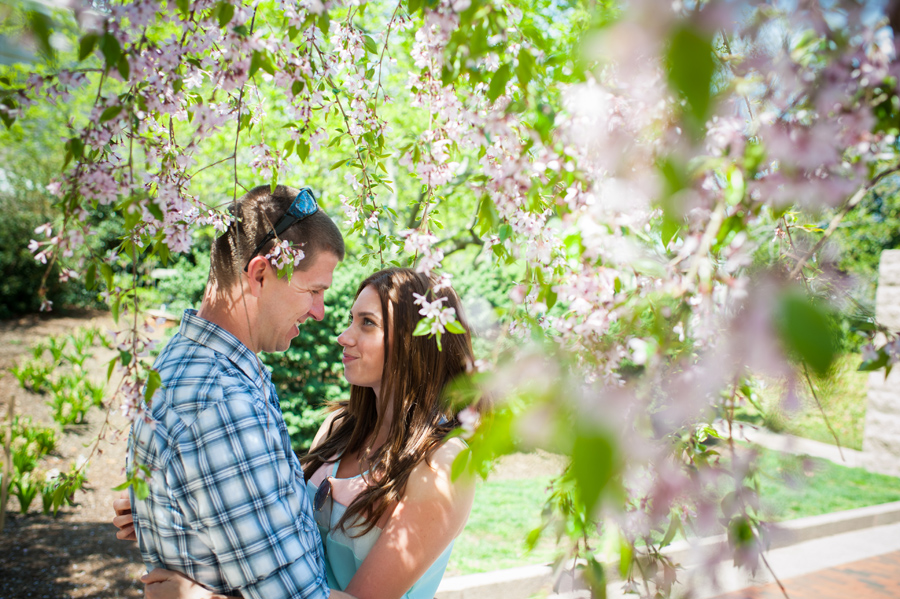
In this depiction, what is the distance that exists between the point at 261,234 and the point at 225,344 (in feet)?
1.31

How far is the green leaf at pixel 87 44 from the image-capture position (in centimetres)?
102

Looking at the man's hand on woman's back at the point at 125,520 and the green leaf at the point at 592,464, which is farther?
the man's hand on woman's back at the point at 125,520

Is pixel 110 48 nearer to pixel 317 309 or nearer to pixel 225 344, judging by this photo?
pixel 225 344

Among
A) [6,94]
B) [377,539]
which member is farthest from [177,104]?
[377,539]

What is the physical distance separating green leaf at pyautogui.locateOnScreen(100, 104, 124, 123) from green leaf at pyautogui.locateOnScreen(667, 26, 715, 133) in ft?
3.50

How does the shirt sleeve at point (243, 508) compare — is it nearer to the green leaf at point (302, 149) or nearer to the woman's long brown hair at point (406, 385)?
the woman's long brown hair at point (406, 385)

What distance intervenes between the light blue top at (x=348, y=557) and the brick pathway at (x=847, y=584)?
3269mm

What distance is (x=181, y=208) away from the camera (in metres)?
1.56

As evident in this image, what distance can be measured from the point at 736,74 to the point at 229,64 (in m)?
1.14

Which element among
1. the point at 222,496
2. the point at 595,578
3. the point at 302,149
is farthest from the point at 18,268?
the point at 595,578

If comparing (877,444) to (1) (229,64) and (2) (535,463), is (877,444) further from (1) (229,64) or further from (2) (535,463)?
(1) (229,64)

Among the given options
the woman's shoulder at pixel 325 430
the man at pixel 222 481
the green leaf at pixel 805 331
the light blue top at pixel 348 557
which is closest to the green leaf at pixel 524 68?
the green leaf at pixel 805 331

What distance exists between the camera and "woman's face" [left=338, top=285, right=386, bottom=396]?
2.31 meters

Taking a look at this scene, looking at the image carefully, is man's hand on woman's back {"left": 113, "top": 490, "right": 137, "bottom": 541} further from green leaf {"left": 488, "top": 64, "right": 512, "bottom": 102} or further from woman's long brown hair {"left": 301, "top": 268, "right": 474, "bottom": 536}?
green leaf {"left": 488, "top": 64, "right": 512, "bottom": 102}
